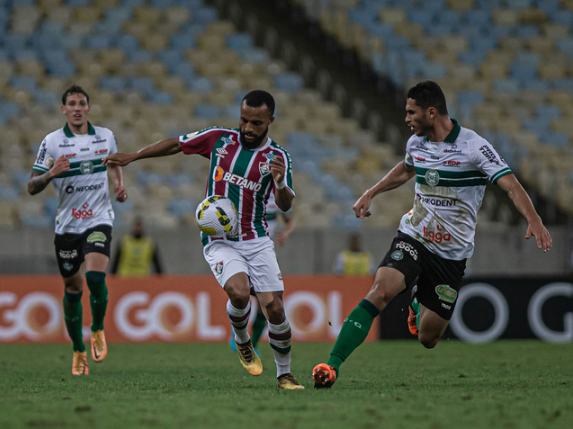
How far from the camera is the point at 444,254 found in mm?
7688

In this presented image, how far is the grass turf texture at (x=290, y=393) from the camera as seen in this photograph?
5414 mm

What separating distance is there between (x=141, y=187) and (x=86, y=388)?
11105 mm

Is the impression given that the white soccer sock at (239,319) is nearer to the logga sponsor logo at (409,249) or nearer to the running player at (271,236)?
the logga sponsor logo at (409,249)

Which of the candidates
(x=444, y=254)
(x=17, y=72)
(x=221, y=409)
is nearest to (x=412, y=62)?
(x=17, y=72)

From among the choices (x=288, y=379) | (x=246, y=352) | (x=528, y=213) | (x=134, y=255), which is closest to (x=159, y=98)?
(x=134, y=255)

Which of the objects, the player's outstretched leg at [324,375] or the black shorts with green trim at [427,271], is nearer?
the player's outstretched leg at [324,375]

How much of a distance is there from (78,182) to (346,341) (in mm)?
3624

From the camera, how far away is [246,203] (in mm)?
7574

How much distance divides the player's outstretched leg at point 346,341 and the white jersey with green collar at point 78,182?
10.8 feet

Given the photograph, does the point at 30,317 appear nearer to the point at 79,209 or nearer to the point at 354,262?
the point at 354,262

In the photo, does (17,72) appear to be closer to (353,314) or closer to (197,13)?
(197,13)

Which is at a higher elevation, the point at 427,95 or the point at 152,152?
the point at 427,95

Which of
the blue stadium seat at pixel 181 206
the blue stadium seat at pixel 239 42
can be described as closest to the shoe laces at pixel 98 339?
the blue stadium seat at pixel 181 206

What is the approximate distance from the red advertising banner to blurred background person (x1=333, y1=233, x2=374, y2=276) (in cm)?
133
